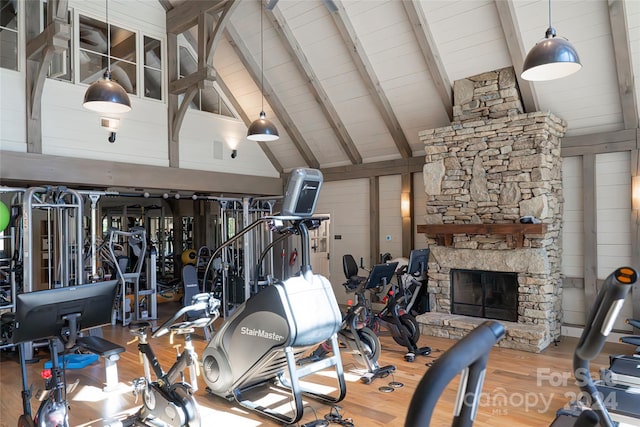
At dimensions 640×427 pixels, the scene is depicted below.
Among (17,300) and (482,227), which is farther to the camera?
(482,227)

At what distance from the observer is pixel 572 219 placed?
20.5ft

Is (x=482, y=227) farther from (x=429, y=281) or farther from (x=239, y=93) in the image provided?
(x=239, y=93)

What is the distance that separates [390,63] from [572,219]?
11.1 feet

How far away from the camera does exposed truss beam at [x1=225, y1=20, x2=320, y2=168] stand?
7.61m

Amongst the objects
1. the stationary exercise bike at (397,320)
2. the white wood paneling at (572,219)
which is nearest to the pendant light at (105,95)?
the stationary exercise bike at (397,320)

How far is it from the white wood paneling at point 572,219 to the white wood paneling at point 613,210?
0.78 ft

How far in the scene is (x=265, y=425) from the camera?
3662 mm

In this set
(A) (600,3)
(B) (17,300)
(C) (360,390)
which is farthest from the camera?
(A) (600,3)

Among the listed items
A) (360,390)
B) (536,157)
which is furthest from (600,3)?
(360,390)

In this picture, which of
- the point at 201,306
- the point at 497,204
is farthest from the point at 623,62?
the point at 201,306

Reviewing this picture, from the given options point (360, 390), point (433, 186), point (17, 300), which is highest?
point (433, 186)

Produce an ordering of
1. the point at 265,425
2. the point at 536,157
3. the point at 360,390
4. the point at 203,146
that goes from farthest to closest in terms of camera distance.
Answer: the point at 203,146, the point at 536,157, the point at 360,390, the point at 265,425

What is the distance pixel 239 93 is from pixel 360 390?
6.21m

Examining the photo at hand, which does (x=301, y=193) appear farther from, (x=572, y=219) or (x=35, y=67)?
(x=35, y=67)
